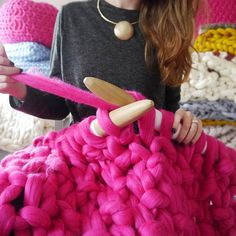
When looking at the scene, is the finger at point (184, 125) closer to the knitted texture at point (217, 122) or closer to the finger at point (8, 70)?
the finger at point (8, 70)

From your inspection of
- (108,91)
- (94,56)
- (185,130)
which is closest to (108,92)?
(108,91)

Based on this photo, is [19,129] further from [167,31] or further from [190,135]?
[190,135]

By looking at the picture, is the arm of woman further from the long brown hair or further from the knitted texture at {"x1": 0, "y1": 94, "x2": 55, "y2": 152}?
the knitted texture at {"x1": 0, "y1": 94, "x2": 55, "y2": 152}

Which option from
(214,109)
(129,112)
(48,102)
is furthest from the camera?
(214,109)

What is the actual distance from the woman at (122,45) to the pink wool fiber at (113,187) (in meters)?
0.22

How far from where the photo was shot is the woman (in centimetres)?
56

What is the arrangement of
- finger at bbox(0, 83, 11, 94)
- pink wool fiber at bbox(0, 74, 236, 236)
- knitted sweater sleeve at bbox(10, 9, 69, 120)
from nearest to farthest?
1. pink wool fiber at bbox(0, 74, 236, 236)
2. finger at bbox(0, 83, 11, 94)
3. knitted sweater sleeve at bbox(10, 9, 69, 120)

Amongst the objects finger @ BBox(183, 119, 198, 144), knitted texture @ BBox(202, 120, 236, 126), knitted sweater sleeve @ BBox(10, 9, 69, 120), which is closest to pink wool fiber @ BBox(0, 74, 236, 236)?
finger @ BBox(183, 119, 198, 144)

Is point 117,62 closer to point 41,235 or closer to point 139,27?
point 139,27

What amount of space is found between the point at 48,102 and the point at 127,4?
211 millimetres

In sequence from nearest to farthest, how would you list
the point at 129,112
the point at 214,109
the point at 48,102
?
the point at 129,112 → the point at 48,102 → the point at 214,109

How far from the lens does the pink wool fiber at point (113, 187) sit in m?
0.27

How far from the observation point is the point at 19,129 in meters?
0.76

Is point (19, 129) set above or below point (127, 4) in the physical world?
below
